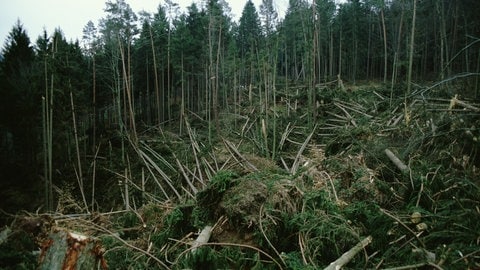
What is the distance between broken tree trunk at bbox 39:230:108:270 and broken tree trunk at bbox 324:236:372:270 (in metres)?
2.15

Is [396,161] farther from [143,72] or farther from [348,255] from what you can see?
[143,72]

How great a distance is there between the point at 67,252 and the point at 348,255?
8.43 feet

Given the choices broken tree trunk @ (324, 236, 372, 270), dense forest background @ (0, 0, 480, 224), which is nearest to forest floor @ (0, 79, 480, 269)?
broken tree trunk @ (324, 236, 372, 270)

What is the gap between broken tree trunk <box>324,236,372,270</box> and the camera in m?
2.80

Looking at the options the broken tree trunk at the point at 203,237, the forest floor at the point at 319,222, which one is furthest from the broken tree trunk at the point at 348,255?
the broken tree trunk at the point at 203,237

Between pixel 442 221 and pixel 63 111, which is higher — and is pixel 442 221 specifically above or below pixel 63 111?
below

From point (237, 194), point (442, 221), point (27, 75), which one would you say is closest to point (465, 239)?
point (442, 221)

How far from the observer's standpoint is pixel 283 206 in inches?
145

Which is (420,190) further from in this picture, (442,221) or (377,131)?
(377,131)

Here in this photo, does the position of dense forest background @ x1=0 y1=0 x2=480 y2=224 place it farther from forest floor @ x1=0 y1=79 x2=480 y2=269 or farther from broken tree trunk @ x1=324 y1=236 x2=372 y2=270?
broken tree trunk @ x1=324 y1=236 x2=372 y2=270

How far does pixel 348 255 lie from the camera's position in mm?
2961

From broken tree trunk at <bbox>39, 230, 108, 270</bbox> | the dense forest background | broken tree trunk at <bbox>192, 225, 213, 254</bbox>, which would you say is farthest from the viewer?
the dense forest background

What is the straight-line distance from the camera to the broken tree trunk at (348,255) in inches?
110

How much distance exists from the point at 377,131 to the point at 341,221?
4.79m
